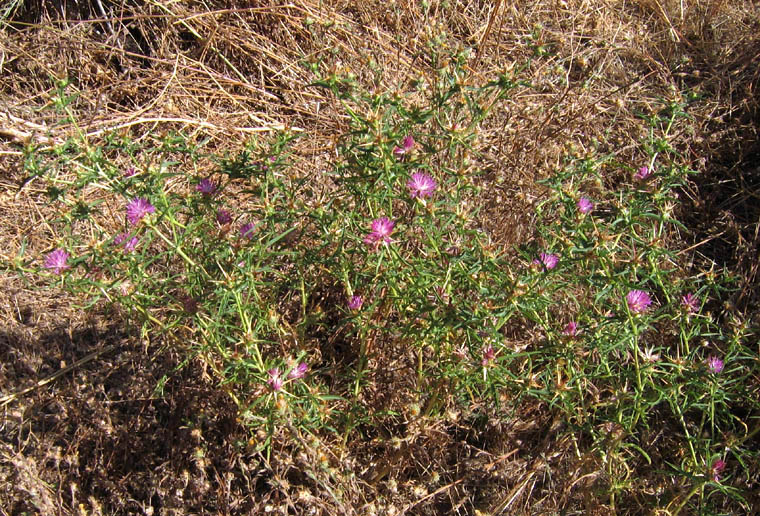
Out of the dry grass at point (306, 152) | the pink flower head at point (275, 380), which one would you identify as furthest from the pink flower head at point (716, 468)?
the pink flower head at point (275, 380)

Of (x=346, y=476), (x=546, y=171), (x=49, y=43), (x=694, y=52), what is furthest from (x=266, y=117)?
(x=694, y=52)

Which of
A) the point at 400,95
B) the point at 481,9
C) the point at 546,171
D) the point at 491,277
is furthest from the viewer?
the point at 481,9

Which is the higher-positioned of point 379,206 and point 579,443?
point 379,206

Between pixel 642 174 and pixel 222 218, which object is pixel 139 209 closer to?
pixel 222 218

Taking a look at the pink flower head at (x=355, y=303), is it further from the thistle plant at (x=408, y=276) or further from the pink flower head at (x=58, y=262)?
the pink flower head at (x=58, y=262)

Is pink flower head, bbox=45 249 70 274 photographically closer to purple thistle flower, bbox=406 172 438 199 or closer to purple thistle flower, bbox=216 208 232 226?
purple thistle flower, bbox=216 208 232 226

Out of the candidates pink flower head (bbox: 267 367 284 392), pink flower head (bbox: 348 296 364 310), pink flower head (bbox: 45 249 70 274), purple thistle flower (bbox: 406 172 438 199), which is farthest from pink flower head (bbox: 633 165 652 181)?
pink flower head (bbox: 45 249 70 274)

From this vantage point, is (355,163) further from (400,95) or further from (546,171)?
(546,171)
